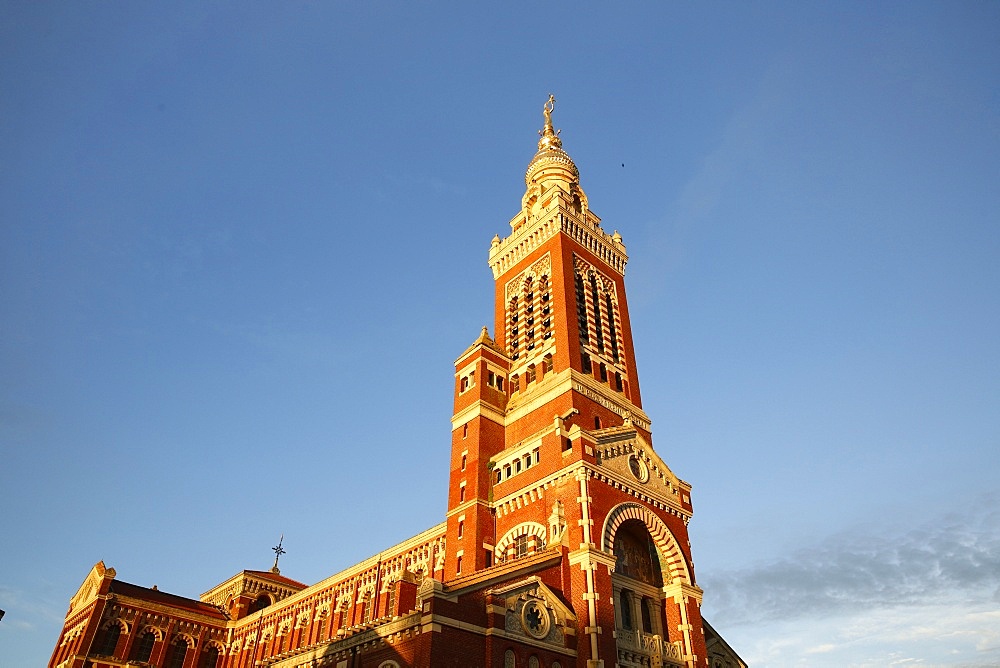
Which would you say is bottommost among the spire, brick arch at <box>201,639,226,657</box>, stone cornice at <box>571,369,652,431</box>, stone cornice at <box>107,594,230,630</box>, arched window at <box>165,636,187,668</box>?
arched window at <box>165,636,187,668</box>

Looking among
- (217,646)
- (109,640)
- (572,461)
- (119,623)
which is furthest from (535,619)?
(109,640)

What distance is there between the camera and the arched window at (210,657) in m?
63.2

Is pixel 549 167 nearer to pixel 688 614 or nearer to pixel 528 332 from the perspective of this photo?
pixel 528 332

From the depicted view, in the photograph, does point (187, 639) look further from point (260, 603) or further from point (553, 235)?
point (553, 235)

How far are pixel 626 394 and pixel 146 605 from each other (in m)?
43.9

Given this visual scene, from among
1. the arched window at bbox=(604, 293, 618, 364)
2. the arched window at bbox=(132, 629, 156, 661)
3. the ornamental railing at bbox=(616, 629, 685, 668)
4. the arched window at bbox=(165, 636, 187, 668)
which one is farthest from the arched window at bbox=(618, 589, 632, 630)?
the arched window at bbox=(132, 629, 156, 661)

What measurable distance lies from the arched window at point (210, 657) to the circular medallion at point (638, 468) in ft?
142

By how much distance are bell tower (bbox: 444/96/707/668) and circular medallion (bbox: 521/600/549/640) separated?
6.09 ft

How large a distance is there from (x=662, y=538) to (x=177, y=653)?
44.4 meters

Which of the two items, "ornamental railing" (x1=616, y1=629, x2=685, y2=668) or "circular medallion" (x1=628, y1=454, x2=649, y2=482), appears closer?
"ornamental railing" (x1=616, y1=629, x2=685, y2=668)

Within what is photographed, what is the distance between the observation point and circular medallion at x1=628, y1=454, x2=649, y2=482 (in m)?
43.6

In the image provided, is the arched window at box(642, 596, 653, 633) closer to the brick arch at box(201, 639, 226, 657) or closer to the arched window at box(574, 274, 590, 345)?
the arched window at box(574, 274, 590, 345)

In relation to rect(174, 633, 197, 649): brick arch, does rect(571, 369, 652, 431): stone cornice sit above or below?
above

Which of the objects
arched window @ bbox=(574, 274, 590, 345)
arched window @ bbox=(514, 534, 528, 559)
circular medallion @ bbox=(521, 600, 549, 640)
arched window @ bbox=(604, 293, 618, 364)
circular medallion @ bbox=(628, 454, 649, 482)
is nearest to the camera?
circular medallion @ bbox=(521, 600, 549, 640)
